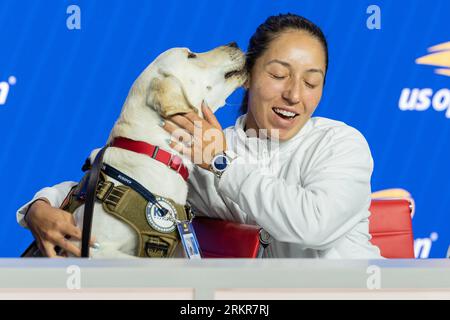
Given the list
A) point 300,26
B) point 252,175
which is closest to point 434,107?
point 300,26

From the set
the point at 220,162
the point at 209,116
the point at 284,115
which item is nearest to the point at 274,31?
the point at 284,115

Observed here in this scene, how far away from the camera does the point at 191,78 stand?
5.24ft

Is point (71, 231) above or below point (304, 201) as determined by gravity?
below

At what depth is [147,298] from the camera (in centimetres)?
83

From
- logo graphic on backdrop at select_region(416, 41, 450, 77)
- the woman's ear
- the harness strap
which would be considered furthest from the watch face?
logo graphic on backdrop at select_region(416, 41, 450, 77)

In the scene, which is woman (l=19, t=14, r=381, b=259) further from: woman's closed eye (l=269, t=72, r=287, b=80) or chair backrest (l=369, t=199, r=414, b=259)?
chair backrest (l=369, t=199, r=414, b=259)

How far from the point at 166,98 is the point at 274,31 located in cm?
39

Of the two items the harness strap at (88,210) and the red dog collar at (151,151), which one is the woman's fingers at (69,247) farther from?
the red dog collar at (151,151)

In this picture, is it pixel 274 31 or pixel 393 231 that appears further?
pixel 393 231

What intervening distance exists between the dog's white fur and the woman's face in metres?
0.09

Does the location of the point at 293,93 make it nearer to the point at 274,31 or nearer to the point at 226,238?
the point at 274,31

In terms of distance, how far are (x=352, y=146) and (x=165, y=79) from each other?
0.49 m

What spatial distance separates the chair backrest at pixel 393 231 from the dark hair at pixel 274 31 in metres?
0.48
